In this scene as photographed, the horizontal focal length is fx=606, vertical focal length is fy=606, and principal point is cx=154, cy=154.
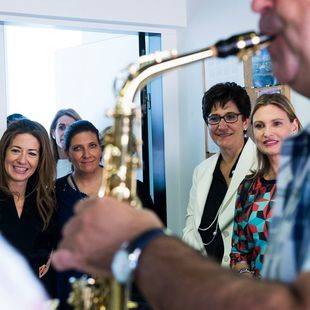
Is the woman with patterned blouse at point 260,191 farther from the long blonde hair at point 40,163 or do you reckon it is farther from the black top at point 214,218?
the long blonde hair at point 40,163

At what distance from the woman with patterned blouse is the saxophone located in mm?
987

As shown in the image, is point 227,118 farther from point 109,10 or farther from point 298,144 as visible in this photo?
point 298,144

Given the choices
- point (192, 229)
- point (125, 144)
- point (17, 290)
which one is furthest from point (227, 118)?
point (17, 290)

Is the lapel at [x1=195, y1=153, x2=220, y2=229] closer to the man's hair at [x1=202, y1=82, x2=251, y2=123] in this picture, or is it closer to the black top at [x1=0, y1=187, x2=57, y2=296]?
the man's hair at [x1=202, y1=82, x2=251, y2=123]

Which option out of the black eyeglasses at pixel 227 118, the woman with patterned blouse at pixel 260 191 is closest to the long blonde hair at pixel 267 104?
the woman with patterned blouse at pixel 260 191

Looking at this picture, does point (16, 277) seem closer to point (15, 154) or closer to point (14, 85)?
point (15, 154)

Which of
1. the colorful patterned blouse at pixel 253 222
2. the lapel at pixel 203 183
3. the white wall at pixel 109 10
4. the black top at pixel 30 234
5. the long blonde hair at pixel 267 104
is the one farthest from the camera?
the white wall at pixel 109 10

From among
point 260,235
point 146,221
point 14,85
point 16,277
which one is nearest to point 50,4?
point 14,85

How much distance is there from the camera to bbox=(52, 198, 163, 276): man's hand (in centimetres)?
73

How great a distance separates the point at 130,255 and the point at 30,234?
1805mm

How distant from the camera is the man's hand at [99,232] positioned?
0.73 m

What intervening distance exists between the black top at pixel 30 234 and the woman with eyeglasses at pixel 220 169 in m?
0.58

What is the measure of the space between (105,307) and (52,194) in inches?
67.6

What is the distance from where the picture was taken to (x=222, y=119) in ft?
8.87
